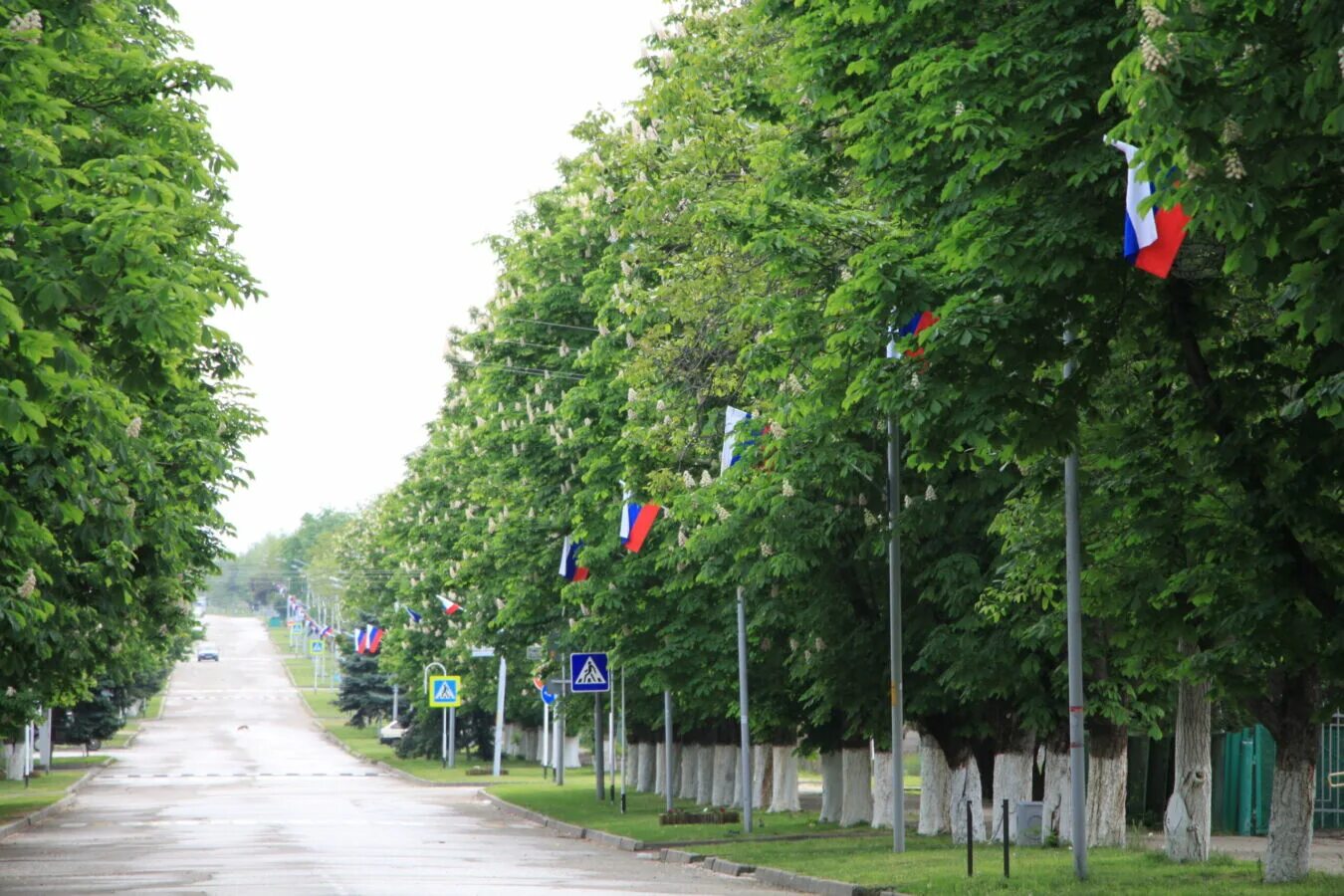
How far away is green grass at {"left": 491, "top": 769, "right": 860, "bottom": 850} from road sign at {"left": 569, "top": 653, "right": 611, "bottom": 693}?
2.50 m

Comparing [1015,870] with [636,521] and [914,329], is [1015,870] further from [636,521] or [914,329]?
[636,521]

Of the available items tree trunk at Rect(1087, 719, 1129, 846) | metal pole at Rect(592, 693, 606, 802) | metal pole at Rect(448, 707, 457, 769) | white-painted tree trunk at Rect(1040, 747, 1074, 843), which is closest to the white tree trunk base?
tree trunk at Rect(1087, 719, 1129, 846)

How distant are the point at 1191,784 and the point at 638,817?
17758mm

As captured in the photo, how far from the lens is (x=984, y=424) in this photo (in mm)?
16453

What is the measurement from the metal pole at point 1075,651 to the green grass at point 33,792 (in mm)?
26560

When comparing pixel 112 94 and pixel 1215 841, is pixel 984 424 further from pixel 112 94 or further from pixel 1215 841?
pixel 1215 841

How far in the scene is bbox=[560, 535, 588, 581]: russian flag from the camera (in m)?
38.3

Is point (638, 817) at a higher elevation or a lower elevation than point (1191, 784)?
lower

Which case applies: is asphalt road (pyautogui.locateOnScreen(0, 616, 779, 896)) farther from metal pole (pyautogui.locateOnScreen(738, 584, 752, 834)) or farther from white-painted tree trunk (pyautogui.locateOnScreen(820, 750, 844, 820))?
white-painted tree trunk (pyautogui.locateOnScreen(820, 750, 844, 820))

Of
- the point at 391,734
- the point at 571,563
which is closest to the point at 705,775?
the point at 571,563

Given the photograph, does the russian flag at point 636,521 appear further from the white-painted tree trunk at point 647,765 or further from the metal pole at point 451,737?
Result: the metal pole at point 451,737

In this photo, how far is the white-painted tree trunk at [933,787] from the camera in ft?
102

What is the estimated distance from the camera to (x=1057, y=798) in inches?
1036

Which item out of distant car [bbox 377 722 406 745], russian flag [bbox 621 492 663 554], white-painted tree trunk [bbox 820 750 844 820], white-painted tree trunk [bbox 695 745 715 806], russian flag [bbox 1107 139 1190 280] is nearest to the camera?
russian flag [bbox 1107 139 1190 280]
